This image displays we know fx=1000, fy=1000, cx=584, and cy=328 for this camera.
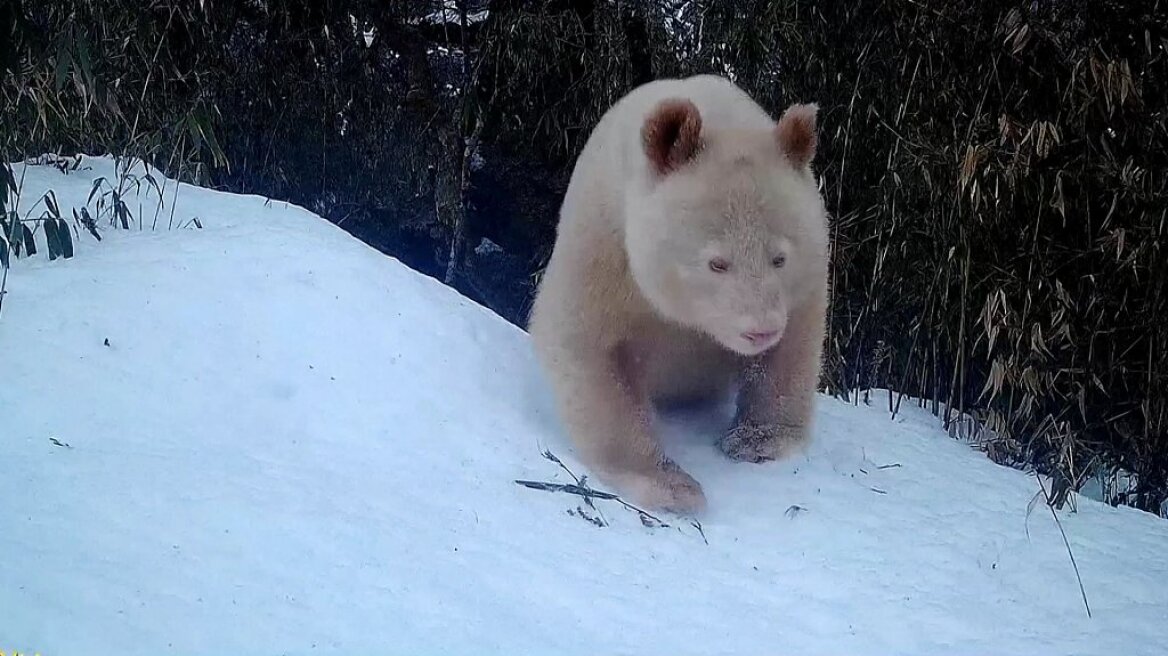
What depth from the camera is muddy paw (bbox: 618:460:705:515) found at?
275cm

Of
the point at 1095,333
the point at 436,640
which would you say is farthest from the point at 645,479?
the point at 1095,333

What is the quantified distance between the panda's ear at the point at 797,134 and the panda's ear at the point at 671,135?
0.86 feet

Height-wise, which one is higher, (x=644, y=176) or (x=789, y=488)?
(x=644, y=176)

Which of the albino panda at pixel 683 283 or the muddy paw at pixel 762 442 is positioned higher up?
the albino panda at pixel 683 283

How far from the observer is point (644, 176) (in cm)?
291

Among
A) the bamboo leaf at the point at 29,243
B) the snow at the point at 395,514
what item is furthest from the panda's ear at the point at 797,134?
the bamboo leaf at the point at 29,243

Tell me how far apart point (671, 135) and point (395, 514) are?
4.28 feet

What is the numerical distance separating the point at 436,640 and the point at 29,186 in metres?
3.60

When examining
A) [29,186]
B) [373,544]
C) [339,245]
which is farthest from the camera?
[29,186]

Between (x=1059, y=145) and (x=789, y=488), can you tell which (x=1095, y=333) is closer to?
(x=1059, y=145)

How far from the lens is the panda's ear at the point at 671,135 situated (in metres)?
2.79

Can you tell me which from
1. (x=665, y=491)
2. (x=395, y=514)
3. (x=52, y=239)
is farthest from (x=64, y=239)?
(x=665, y=491)

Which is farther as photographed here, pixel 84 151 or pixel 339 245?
pixel 84 151

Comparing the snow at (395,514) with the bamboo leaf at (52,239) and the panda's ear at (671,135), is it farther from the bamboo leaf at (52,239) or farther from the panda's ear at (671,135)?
the panda's ear at (671,135)
